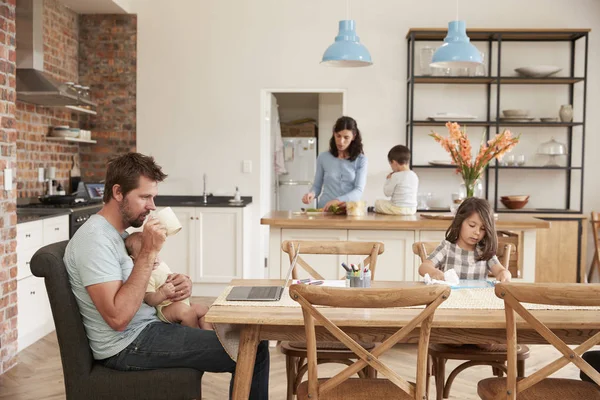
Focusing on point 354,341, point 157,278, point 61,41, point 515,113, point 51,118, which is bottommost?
point 354,341

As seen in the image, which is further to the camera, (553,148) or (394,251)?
(553,148)

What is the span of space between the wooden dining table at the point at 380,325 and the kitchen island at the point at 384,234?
6.46ft

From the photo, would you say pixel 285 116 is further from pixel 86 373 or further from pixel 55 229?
pixel 86 373

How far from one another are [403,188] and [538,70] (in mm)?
2454

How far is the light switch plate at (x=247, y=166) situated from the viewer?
21.2 feet

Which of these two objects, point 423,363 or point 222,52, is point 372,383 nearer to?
point 423,363

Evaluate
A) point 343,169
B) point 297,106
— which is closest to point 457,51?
point 343,169

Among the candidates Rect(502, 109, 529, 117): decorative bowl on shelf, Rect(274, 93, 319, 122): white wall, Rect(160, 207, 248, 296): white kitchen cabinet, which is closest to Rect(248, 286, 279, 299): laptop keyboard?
Rect(160, 207, 248, 296): white kitchen cabinet

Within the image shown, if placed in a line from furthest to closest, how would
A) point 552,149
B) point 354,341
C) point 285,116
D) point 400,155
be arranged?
1. point 285,116
2. point 552,149
3. point 400,155
4. point 354,341

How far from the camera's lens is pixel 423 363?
78.2 inches

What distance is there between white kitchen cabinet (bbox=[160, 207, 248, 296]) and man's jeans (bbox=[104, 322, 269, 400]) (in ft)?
11.7

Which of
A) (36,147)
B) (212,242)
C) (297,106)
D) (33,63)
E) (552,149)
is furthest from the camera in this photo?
(297,106)

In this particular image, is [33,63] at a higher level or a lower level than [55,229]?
higher

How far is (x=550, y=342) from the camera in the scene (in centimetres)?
196
